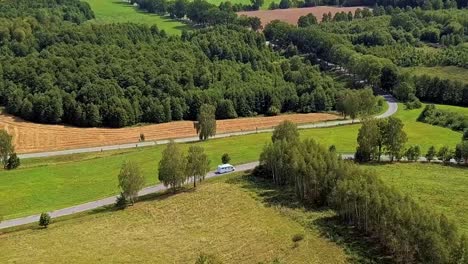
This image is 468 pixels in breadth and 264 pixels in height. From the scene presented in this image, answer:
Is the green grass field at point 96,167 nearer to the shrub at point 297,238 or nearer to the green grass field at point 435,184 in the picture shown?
the green grass field at point 435,184

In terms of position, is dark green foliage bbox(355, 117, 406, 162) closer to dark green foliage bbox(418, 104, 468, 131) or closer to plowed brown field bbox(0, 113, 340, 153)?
dark green foliage bbox(418, 104, 468, 131)

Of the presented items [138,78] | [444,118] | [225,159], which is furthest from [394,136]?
[138,78]

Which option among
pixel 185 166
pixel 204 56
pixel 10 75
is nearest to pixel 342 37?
pixel 204 56

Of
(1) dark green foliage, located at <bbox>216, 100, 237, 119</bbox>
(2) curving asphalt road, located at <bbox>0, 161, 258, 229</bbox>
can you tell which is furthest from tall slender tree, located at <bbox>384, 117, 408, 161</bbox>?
(1) dark green foliage, located at <bbox>216, 100, 237, 119</bbox>

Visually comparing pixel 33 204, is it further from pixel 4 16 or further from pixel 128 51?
pixel 4 16

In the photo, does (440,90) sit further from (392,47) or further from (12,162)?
(12,162)
